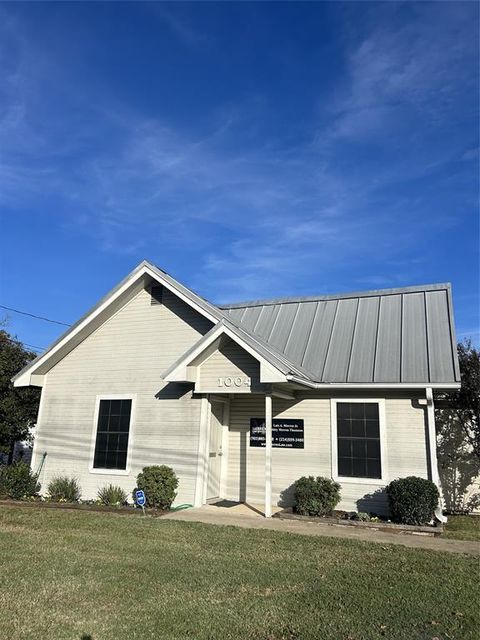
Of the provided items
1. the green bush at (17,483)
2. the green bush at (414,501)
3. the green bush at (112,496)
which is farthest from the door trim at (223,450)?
the green bush at (17,483)

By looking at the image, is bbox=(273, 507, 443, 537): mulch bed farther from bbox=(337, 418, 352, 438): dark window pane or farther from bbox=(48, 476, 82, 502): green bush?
bbox=(48, 476, 82, 502): green bush

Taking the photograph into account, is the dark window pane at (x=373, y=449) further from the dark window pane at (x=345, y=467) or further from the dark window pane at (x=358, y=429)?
the dark window pane at (x=345, y=467)

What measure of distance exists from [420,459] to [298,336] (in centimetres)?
490

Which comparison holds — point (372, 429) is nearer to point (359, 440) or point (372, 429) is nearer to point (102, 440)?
point (359, 440)

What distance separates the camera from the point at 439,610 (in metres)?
5.43

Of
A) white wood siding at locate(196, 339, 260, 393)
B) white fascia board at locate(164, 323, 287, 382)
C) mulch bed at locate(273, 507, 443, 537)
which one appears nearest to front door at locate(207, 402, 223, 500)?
white wood siding at locate(196, 339, 260, 393)

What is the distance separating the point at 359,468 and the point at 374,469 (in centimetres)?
36

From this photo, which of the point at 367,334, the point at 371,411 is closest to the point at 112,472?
the point at 371,411

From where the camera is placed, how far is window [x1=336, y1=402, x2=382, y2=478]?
39.2 ft

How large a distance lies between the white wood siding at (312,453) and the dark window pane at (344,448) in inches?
11.3

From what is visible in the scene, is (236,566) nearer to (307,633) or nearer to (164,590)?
(164,590)

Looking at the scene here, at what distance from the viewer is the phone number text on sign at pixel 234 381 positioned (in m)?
11.9

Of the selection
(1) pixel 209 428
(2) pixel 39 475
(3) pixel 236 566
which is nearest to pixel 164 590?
(3) pixel 236 566

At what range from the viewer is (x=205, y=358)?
12.5 metres
